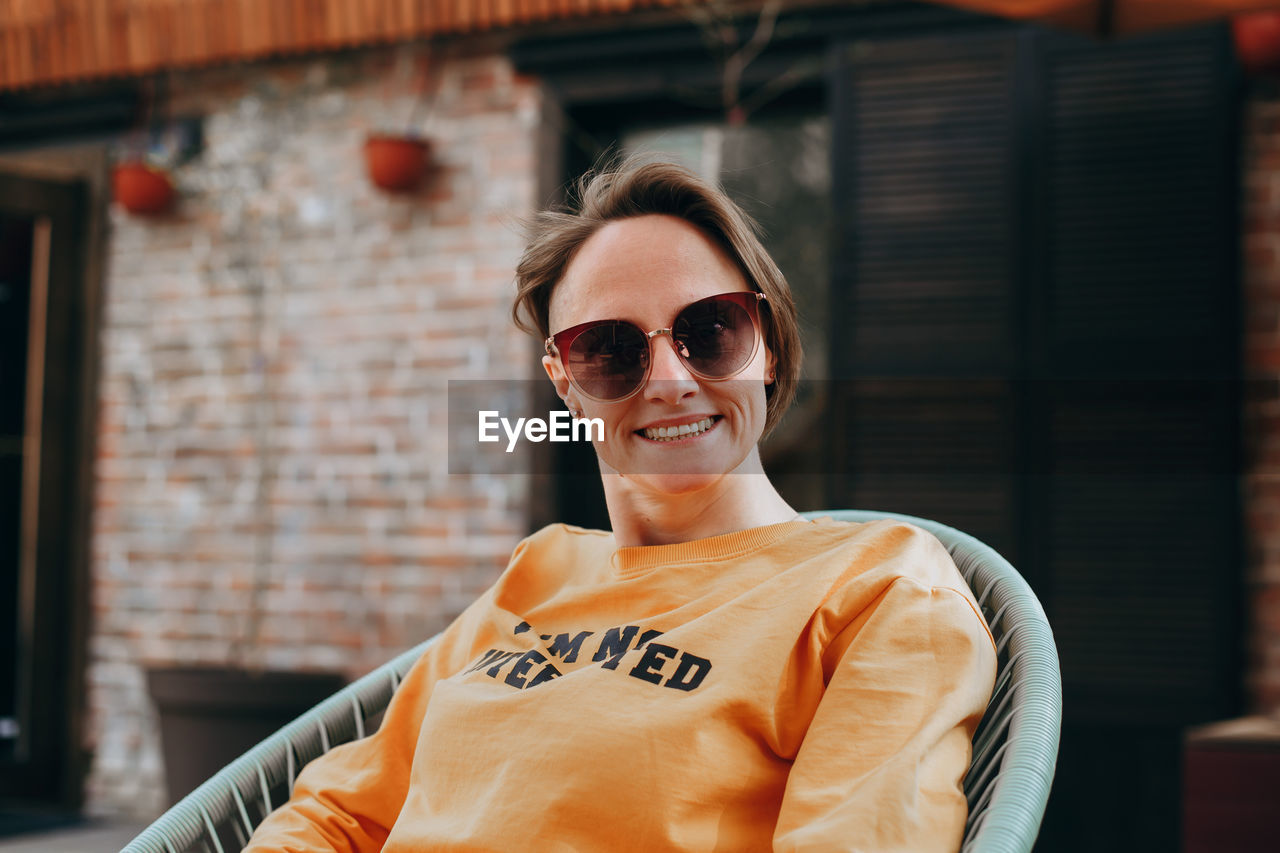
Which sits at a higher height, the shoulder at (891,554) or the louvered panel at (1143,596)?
the shoulder at (891,554)

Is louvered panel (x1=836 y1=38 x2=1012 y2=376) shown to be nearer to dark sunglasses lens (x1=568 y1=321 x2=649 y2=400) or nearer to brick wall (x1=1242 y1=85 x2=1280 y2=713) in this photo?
brick wall (x1=1242 y1=85 x2=1280 y2=713)

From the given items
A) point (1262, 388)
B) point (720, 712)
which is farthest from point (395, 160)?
point (720, 712)

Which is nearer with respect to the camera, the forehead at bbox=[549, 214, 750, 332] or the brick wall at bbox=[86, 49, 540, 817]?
the forehead at bbox=[549, 214, 750, 332]

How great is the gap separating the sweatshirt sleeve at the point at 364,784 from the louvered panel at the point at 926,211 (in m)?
2.20

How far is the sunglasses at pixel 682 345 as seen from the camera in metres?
1.30

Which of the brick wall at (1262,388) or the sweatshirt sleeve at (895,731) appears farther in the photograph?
the brick wall at (1262,388)

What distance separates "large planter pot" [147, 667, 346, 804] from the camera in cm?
343

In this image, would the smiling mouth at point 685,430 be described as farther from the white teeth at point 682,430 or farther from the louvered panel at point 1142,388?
the louvered panel at point 1142,388

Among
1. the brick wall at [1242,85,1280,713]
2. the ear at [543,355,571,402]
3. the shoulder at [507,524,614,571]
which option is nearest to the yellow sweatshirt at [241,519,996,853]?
the shoulder at [507,524,614,571]

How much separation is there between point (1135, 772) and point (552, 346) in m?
2.49

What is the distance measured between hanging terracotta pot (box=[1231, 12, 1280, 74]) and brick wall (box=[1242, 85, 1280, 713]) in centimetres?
16

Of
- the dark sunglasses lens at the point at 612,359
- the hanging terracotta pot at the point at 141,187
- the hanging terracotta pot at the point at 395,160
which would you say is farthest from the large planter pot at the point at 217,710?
the dark sunglasses lens at the point at 612,359

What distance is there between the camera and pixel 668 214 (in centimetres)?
141

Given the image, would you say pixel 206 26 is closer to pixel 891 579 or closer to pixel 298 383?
pixel 298 383
